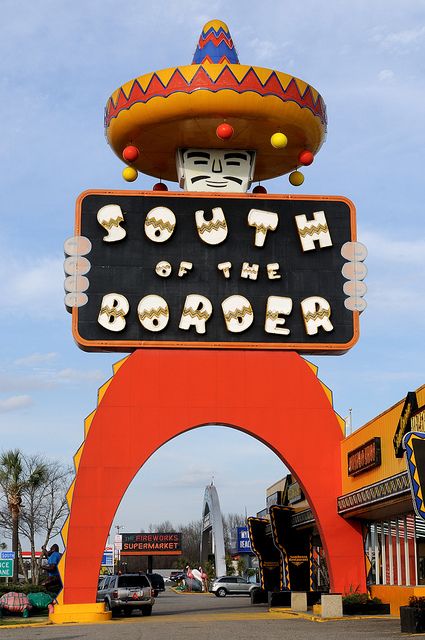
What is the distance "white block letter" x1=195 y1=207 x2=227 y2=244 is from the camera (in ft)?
104

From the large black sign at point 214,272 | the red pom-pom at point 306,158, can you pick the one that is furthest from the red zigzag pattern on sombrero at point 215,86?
the large black sign at point 214,272

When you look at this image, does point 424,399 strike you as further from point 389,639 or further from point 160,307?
point 160,307

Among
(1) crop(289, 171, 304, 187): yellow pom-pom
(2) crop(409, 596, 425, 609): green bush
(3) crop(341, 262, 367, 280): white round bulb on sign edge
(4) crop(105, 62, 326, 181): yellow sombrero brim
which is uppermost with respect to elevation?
(4) crop(105, 62, 326, 181): yellow sombrero brim

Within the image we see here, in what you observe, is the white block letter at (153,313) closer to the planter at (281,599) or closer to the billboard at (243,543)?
the planter at (281,599)

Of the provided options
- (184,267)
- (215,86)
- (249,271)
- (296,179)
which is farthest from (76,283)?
(296,179)

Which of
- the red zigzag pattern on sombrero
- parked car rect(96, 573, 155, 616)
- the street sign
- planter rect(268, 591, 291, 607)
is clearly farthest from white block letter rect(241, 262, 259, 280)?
the street sign

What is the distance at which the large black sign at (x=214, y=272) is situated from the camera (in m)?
30.8

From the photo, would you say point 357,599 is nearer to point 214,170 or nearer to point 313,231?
point 313,231

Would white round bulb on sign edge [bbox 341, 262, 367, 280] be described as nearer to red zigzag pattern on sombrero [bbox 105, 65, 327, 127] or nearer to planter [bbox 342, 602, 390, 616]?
red zigzag pattern on sombrero [bbox 105, 65, 327, 127]

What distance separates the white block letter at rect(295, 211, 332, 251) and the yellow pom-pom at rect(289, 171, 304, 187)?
202 centimetres

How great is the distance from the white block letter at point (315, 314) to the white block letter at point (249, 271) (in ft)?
5.89

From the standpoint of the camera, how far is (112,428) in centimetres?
3000

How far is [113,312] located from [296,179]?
8.26 m

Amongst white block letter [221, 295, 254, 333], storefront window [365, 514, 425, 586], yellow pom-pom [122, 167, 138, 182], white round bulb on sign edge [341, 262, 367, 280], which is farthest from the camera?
yellow pom-pom [122, 167, 138, 182]
